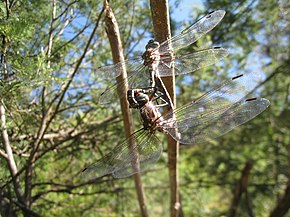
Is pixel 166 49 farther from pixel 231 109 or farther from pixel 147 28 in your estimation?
pixel 147 28

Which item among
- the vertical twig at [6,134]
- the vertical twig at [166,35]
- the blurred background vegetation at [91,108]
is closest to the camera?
the vertical twig at [166,35]

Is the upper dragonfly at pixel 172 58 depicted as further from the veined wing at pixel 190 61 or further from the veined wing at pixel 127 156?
the veined wing at pixel 127 156

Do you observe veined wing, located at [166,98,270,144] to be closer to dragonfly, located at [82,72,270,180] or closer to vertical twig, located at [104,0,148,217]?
dragonfly, located at [82,72,270,180]

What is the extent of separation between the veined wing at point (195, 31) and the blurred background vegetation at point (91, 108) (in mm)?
266

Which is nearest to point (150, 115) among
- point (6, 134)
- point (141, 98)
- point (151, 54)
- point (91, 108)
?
point (141, 98)

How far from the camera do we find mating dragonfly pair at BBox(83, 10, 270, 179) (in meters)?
0.95

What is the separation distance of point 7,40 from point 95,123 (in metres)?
0.80

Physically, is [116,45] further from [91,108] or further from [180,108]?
[91,108]

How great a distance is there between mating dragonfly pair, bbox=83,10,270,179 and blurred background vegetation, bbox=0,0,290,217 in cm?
25

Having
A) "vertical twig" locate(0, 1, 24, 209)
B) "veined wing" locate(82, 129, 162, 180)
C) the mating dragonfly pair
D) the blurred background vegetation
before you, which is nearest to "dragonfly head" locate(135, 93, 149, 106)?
the mating dragonfly pair

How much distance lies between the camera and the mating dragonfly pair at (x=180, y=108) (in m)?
0.95

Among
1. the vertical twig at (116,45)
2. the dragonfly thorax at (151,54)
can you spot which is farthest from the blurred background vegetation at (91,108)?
the dragonfly thorax at (151,54)

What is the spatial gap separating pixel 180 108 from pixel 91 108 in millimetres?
822

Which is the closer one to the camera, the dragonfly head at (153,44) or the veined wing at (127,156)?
the dragonfly head at (153,44)
